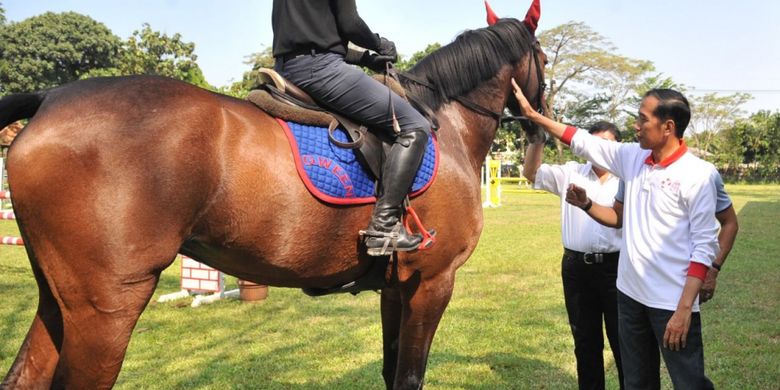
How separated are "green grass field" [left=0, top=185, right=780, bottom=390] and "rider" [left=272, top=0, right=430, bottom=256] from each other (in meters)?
1.57

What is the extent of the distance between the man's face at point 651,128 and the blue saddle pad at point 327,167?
148 centimetres

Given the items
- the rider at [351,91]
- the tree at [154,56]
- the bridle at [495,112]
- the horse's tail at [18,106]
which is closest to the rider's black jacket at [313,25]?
the rider at [351,91]

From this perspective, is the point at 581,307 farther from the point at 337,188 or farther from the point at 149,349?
the point at 149,349

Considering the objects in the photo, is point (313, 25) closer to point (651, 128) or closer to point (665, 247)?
point (651, 128)

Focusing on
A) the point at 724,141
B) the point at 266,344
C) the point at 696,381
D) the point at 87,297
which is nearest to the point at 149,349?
A: the point at 266,344

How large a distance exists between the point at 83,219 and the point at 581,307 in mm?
3564

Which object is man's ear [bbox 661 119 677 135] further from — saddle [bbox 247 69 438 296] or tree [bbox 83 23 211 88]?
tree [bbox 83 23 211 88]

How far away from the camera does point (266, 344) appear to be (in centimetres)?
630

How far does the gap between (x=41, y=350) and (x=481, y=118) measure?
2.99 meters

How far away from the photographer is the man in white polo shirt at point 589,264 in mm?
4434

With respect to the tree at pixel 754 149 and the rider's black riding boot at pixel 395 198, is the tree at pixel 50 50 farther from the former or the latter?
the tree at pixel 754 149

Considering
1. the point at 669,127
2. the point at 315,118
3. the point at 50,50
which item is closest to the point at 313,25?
the point at 315,118

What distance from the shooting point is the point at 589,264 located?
4496 millimetres

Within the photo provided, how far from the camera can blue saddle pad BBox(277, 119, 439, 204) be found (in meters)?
3.05
